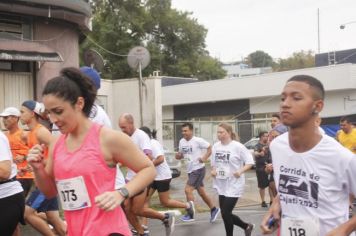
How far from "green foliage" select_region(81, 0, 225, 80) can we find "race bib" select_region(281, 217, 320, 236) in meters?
38.9

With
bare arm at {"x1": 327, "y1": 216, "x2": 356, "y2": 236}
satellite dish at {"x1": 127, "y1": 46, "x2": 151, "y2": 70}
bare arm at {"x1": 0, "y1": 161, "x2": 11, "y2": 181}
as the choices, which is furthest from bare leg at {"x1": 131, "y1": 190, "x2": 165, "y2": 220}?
satellite dish at {"x1": 127, "y1": 46, "x2": 151, "y2": 70}

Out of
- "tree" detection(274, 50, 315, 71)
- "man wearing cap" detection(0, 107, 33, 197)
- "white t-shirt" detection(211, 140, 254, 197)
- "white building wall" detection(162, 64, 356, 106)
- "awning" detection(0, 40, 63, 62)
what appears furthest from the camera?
"tree" detection(274, 50, 315, 71)

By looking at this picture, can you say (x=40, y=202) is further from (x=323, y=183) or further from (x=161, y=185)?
(x=323, y=183)

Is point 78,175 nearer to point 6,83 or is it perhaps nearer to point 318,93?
point 318,93

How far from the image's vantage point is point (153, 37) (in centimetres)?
5203

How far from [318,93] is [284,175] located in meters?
0.56

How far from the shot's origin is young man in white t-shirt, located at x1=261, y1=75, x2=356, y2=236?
356 cm

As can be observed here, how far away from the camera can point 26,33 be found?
13828mm

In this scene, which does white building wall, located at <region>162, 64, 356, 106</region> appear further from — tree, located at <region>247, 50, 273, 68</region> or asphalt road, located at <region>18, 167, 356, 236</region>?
tree, located at <region>247, 50, 273, 68</region>

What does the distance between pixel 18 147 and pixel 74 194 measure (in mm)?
4748

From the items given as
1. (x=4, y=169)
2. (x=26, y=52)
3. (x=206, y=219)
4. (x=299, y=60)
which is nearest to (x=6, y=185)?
(x=4, y=169)

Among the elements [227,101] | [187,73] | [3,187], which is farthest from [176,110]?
[3,187]

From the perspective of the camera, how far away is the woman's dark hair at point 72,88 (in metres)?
3.52

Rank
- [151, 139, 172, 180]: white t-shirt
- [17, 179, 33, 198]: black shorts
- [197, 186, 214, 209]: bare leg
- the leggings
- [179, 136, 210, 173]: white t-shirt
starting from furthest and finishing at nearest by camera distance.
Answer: [179, 136, 210, 173]: white t-shirt < [197, 186, 214, 209]: bare leg < [151, 139, 172, 180]: white t-shirt < the leggings < [17, 179, 33, 198]: black shorts
